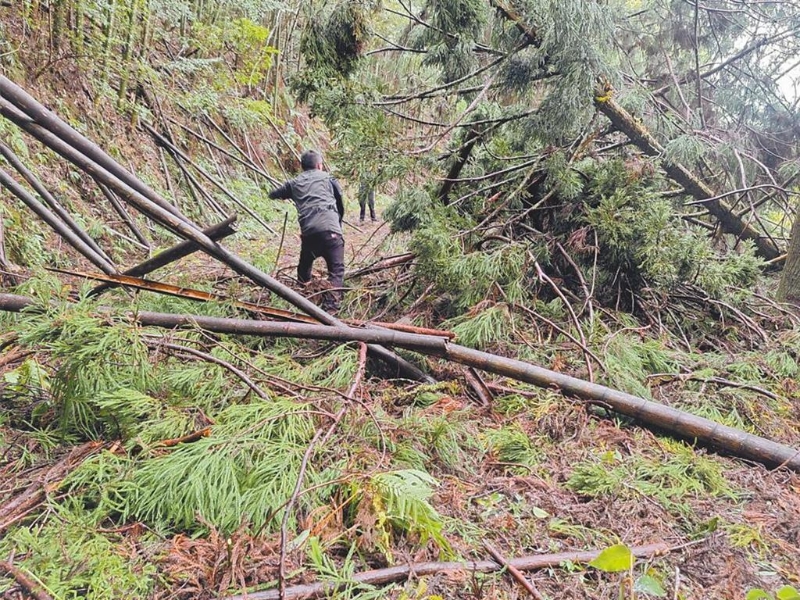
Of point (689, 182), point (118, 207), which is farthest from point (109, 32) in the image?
point (689, 182)

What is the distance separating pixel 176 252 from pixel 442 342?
1.71m

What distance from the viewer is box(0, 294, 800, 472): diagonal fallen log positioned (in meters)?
2.67

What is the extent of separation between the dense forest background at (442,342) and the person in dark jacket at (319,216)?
1.62 feet

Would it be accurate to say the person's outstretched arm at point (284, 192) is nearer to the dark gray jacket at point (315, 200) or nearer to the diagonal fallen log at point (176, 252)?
the dark gray jacket at point (315, 200)

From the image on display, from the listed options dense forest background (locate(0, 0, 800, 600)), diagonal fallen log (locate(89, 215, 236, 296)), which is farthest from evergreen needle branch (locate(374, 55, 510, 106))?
diagonal fallen log (locate(89, 215, 236, 296))

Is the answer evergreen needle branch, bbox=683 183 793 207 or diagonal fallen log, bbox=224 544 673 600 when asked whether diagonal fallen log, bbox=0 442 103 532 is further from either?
evergreen needle branch, bbox=683 183 793 207

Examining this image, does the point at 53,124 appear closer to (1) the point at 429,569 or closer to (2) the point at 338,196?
(1) the point at 429,569

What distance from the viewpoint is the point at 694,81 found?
244 inches

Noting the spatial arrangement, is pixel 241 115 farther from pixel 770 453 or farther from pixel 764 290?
pixel 770 453

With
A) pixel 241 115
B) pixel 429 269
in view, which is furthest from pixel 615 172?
pixel 241 115

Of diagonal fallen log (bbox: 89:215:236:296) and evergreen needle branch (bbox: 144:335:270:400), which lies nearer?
evergreen needle branch (bbox: 144:335:270:400)

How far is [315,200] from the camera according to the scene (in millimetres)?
4746

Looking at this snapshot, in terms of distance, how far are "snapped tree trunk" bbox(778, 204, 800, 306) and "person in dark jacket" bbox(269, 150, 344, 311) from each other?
15.0 ft

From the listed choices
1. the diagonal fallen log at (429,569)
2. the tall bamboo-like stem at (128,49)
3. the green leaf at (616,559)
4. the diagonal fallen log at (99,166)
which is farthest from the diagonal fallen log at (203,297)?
the tall bamboo-like stem at (128,49)
